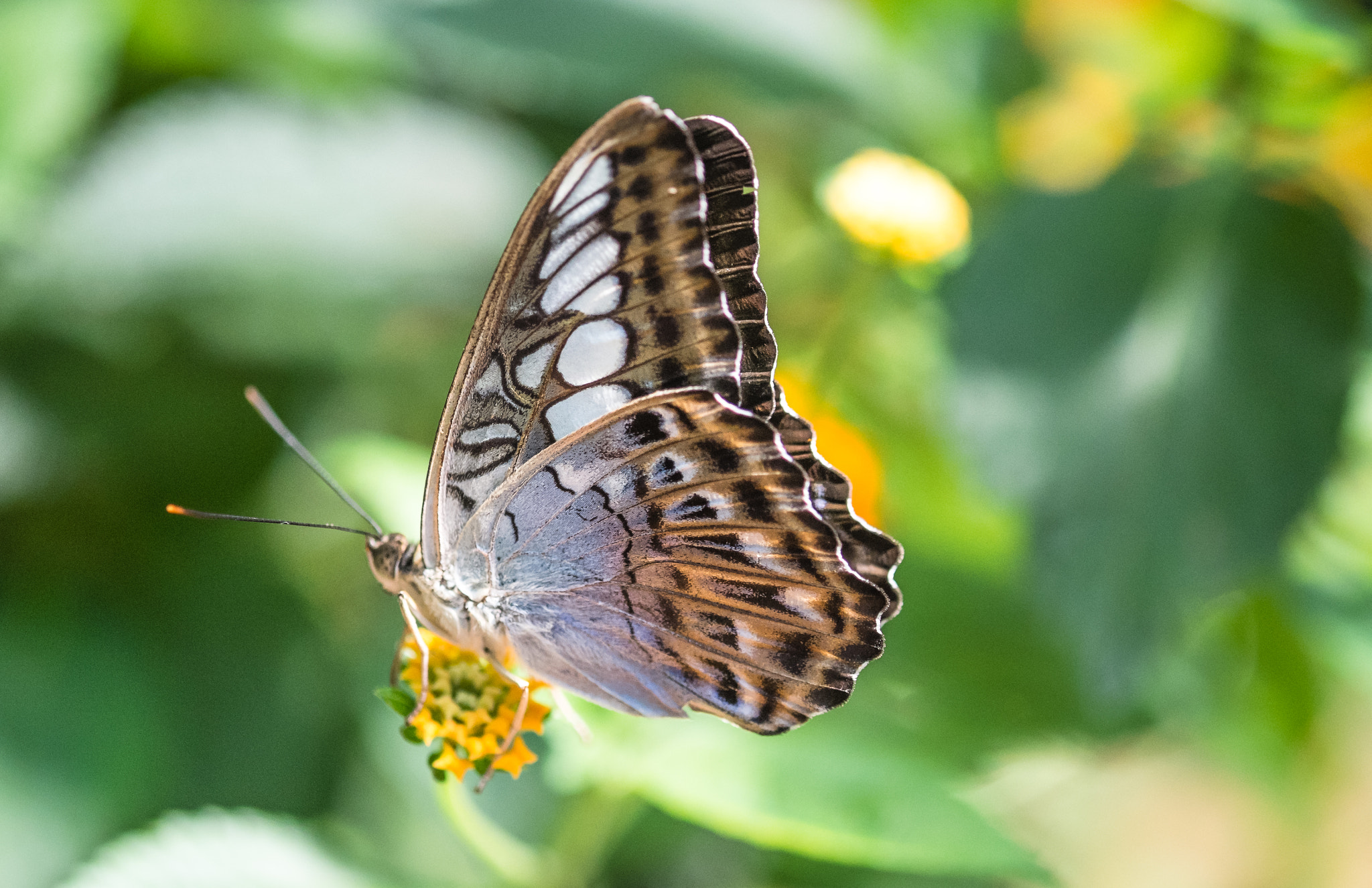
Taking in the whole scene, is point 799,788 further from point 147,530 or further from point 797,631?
point 147,530

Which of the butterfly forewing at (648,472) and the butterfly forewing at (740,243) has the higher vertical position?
the butterfly forewing at (740,243)

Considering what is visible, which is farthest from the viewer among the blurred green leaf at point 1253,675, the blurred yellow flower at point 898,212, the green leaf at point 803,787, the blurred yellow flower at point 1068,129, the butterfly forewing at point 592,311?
the blurred yellow flower at point 1068,129

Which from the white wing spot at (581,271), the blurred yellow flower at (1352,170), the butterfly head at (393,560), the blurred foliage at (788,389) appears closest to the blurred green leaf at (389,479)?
the blurred foliage at (788,389)

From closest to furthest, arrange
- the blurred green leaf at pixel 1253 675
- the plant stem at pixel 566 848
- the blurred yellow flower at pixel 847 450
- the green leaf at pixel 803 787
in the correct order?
the green leaf at pixel 803 787
the plant stem at pixel 566 848
the blurred yellow flower at pixel 847 450
the blurred green leaf at pixel 1253 675

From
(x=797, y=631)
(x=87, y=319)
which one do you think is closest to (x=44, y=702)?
(x=87, y=319)

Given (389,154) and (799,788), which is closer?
(799,788)

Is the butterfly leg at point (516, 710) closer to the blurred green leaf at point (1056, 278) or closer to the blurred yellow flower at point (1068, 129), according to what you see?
the blurred green leaf at point (1056, 278)

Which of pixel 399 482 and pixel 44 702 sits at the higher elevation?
pixel 399 482
